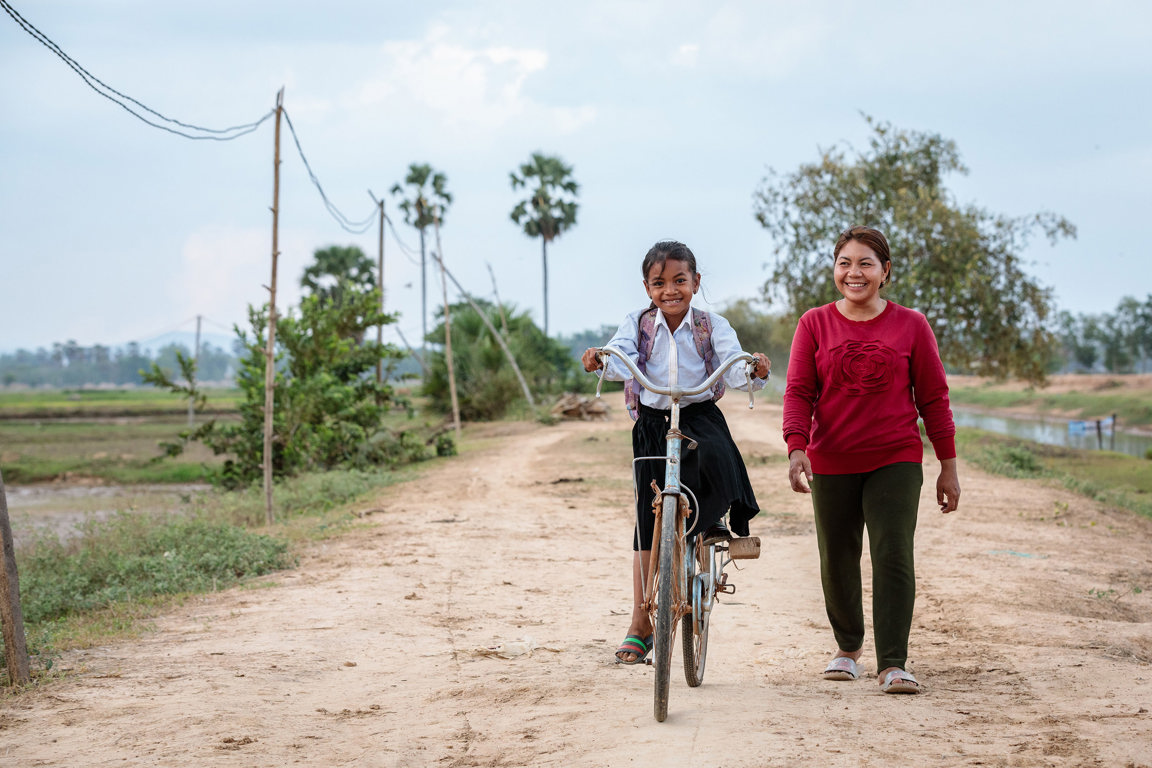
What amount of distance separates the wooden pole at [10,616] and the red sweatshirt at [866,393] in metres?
3.58

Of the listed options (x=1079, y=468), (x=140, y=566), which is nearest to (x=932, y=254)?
(x=1079, y=468)

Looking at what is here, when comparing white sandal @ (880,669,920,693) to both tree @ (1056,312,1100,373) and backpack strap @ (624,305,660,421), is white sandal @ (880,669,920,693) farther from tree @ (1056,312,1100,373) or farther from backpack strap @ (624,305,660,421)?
tree @ (1056,312,1100,373)

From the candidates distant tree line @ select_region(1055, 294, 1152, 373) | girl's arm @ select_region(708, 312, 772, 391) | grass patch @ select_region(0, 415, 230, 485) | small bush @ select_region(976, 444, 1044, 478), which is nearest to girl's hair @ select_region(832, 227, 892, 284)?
girl's arm @ select_region(708, 312, 772, 391)

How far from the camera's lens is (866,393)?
395 cm

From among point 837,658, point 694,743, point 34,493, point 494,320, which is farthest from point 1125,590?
point 494,320

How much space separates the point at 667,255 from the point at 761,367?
62 centimetres

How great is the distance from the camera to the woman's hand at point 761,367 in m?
3.77

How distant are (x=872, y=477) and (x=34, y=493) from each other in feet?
77.7

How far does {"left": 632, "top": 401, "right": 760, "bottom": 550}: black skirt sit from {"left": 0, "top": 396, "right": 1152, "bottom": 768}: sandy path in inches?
28.8

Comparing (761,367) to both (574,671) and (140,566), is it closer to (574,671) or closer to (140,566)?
(574,671)

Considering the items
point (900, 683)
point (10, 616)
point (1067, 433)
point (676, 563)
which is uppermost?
point (676, 563)

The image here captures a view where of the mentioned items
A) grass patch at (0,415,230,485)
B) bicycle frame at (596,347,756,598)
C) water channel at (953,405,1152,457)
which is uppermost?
bicycle frame at (596,347,756,598)

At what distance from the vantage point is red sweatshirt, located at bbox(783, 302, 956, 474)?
3948 millimetres

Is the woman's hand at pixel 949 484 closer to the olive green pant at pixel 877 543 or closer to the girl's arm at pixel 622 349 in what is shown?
the olive green pant at pixel 877 543
